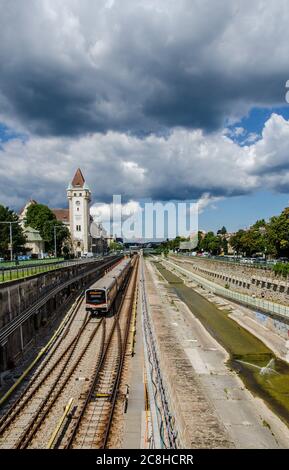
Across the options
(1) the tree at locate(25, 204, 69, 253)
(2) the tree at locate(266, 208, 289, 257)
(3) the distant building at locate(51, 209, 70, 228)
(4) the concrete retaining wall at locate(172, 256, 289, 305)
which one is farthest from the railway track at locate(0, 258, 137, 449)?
(3) the distant building at locate(51, 209, 70, 228)

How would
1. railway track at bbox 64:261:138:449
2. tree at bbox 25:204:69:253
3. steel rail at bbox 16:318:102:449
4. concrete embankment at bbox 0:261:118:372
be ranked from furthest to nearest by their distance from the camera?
1. tree at bbox 25:204:69:253
2. concrete embankment at bbox 0:261:118:372
3. railway track at bbox 64:261:138:449
4. steel rail at bbox 16:318:102:449

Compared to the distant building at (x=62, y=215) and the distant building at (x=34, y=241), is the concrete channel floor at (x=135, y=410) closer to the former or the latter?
the distant building at (x=34, y=241)

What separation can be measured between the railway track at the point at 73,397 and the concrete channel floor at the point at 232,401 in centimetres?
520

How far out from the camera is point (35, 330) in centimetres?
3162

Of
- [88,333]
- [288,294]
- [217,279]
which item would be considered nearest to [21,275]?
[88,333]

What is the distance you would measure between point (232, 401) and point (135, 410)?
5.62m

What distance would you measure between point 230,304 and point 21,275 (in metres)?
34.4

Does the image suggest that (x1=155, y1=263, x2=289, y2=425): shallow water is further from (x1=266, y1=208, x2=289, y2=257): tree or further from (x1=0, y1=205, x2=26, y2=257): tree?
(x1=0, y1=205, x2=26, y2=257): tree

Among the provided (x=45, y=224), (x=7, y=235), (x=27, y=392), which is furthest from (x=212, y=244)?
(x=27, y=392)

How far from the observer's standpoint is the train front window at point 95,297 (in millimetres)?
39062

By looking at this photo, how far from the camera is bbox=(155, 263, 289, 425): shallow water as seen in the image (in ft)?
71.7

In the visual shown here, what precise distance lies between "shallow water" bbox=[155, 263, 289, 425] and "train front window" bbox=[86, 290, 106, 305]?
11846mm

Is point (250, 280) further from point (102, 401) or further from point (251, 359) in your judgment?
point (102, 401)
